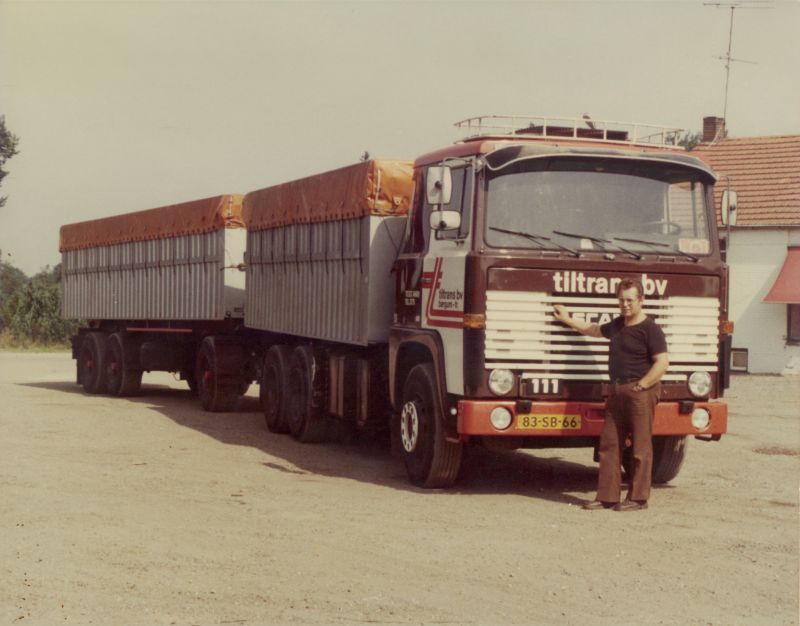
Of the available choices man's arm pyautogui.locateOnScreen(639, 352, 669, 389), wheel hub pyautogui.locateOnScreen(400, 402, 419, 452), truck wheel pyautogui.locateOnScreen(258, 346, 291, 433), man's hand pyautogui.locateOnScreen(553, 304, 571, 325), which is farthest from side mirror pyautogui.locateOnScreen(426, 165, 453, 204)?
truck wheel pyautogui.locateOnScreen(258, 346, 291, 433)

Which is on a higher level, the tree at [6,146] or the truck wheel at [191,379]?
the tree at [6,146]

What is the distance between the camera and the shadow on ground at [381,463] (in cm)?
1255

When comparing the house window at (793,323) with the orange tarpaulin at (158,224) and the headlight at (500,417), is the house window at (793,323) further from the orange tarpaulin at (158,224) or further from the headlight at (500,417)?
the headlight at (500,417)

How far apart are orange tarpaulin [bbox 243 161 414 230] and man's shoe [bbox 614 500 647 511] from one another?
425cm

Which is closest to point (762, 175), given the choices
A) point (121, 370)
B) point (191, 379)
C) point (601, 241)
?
point (191, 379)

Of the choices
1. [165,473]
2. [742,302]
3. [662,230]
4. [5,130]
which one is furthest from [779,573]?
[5,130]

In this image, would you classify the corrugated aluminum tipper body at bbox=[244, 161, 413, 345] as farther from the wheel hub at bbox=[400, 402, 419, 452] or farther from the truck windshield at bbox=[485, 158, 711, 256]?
the truck windshield at bbox=[485, 158, 711, 256]

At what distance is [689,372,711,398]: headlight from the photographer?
11.8 metres

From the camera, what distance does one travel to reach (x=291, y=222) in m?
17.0

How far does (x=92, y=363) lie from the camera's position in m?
25.9

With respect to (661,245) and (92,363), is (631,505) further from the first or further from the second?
(92,363)

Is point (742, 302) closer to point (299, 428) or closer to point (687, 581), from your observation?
point (299, 428)

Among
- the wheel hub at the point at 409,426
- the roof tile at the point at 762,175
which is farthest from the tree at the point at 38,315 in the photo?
the wheel hub at the point at 409,426

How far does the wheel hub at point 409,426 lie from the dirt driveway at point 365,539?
0.45 m
